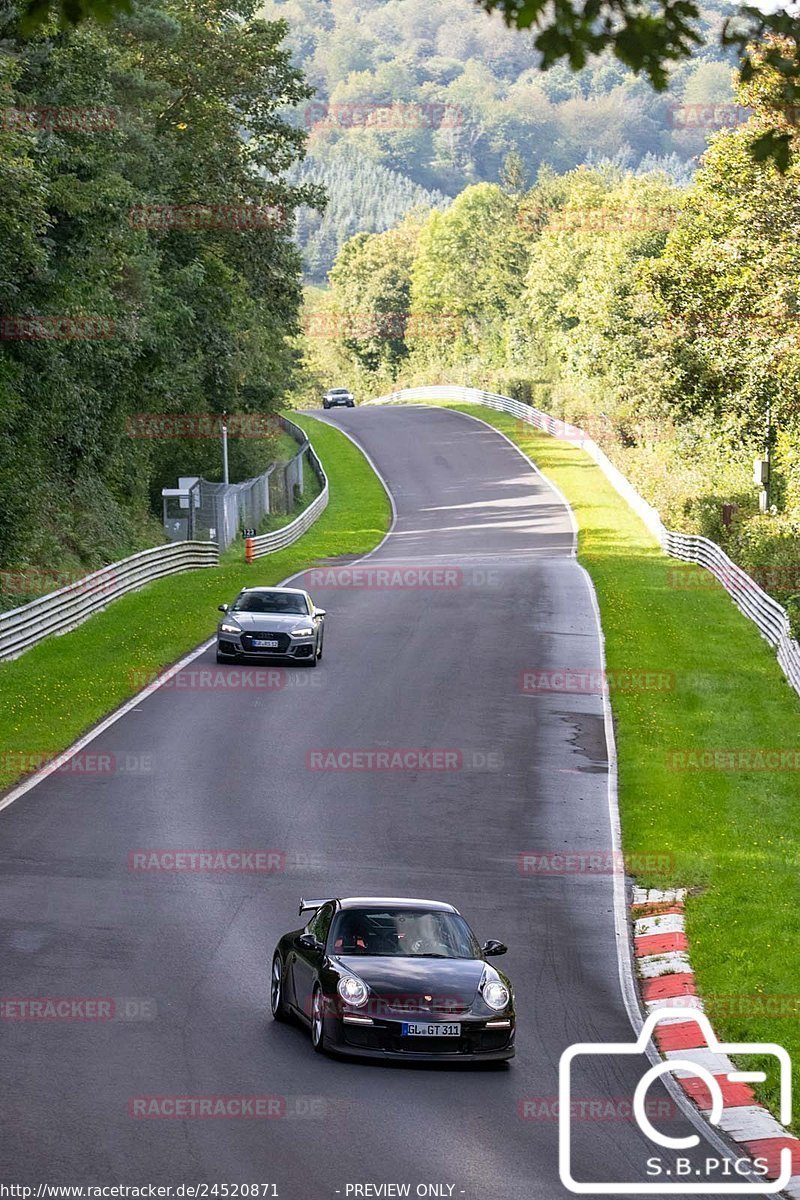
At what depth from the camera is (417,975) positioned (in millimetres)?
12258

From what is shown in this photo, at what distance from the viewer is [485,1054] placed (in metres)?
11.8

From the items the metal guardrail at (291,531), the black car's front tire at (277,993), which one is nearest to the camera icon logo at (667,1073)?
the black car's front tire at (277,993)

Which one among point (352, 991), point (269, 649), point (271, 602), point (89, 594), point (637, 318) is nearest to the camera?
point (352, 991)

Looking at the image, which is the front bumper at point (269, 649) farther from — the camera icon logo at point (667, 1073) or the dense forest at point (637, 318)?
the camera icon logo at point (667, 1073)

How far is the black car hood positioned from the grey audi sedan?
1844 centimetres

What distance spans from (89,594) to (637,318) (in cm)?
Result: 5018

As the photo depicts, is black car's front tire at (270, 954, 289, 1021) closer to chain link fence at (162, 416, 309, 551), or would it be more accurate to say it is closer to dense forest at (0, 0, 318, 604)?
dense forest at (0, 0, 318, 604)

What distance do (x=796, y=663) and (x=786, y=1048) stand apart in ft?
59.6

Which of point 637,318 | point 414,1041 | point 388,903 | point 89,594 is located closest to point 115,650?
point 89,594

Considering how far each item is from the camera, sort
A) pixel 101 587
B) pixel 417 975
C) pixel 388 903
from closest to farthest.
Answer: pixel 417 975 → pixel 388 903 → pixel 101 587

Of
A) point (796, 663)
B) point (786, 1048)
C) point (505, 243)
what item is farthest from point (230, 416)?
point (505, 243)

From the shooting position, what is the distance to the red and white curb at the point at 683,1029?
10.7m

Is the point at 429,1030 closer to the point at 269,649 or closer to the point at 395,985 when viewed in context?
the point at 395,985

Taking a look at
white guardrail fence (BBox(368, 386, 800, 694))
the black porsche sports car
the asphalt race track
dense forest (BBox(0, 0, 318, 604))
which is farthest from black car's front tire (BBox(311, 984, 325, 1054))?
dense forest (BBox(0, 0, 318, 604))
